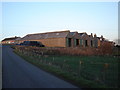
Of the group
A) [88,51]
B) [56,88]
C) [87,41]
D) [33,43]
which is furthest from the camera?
[87,41]

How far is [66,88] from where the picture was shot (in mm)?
6055

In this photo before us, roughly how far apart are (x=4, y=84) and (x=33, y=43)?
29.0m

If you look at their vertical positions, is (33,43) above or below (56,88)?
above

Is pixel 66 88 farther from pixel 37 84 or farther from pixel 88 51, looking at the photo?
pixel 88 51

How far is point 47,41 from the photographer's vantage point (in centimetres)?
4412

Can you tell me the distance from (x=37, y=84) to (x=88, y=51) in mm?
19502

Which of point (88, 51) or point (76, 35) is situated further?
point (76, 35)

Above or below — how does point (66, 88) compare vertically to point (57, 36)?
below

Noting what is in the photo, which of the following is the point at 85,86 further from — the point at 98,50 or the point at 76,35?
the point at 76,35

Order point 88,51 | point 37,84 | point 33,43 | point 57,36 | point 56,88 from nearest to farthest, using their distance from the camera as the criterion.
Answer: point 56,88 → point 37,84 → point 88,51 → point 33,43 → point 57,36

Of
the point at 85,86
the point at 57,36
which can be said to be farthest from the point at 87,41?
the point at 85,86

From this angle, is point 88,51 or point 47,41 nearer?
point 88,51

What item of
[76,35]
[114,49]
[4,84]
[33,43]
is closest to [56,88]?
[4,84]

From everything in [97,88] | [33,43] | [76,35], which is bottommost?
[97,88]
